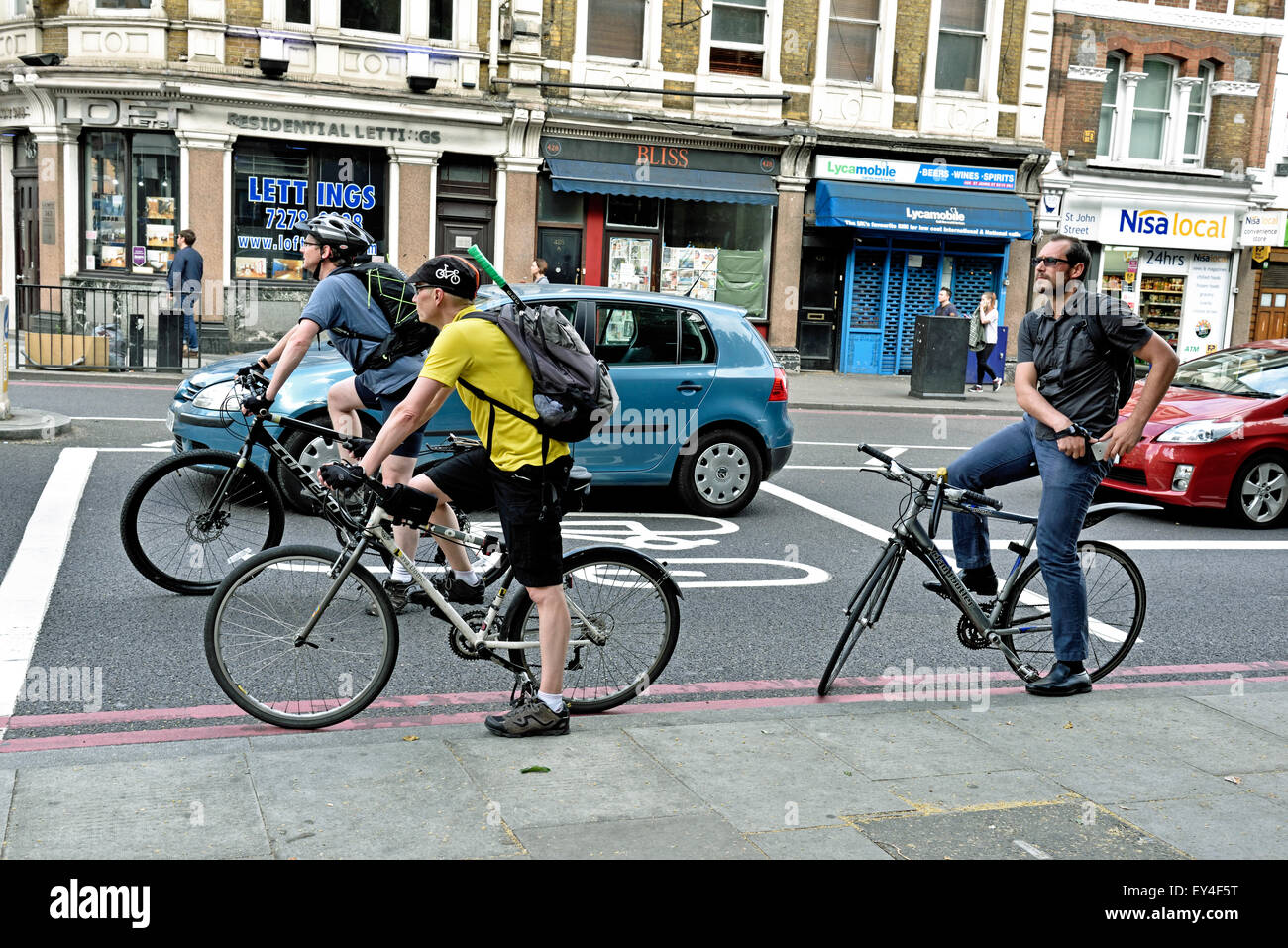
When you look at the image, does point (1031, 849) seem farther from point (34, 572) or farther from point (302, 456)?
point (302, 456)

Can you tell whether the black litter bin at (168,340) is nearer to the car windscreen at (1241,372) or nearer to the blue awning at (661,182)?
the blue awning at (661,182)

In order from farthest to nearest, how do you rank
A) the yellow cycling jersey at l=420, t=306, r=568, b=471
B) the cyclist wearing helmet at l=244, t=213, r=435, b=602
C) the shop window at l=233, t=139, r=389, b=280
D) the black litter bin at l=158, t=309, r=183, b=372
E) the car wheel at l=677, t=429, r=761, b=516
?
1. the shop window at l=233, t=139, r=389, b=280
2. the black litter bin at l=158, t=309, r=183, b=372
3. the car wheel at l=677, t=429, r=761, b=516
4. the cyclist wearing helmet at l=244, t=213, r=435, b=602
5. the yellow cycling jersey at l=420, t=306, r=568, b=471

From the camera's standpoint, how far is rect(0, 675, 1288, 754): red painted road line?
477cm

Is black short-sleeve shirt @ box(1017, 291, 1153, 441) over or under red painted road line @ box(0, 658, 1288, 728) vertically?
over

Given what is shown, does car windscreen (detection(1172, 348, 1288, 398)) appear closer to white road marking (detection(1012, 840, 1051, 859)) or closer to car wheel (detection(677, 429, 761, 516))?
car wheel (detection(677, 429, 761, 516))

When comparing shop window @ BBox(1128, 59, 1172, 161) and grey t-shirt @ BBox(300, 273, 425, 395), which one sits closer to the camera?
grey t-shirt @ BBox(300, 273, 425, 395)

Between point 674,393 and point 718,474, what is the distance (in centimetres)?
76

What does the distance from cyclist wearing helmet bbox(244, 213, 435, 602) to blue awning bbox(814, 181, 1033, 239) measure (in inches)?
711

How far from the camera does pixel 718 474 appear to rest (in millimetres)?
10102

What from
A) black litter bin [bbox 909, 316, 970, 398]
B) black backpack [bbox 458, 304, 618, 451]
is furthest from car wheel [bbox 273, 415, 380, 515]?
black litter bin [bbox 909, 316, 970, 398]

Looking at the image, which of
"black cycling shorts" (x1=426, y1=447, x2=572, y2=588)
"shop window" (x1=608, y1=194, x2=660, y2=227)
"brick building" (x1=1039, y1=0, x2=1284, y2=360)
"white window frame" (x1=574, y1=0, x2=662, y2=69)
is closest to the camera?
"black cycling shorts" (x1=426, y1=447, x2=572, y2=588)

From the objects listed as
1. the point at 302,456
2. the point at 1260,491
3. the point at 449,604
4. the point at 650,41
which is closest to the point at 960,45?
the point at 650,41

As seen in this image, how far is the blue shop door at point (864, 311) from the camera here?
25.5 meters

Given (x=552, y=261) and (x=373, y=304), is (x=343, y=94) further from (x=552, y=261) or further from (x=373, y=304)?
(x=373, y=304)
